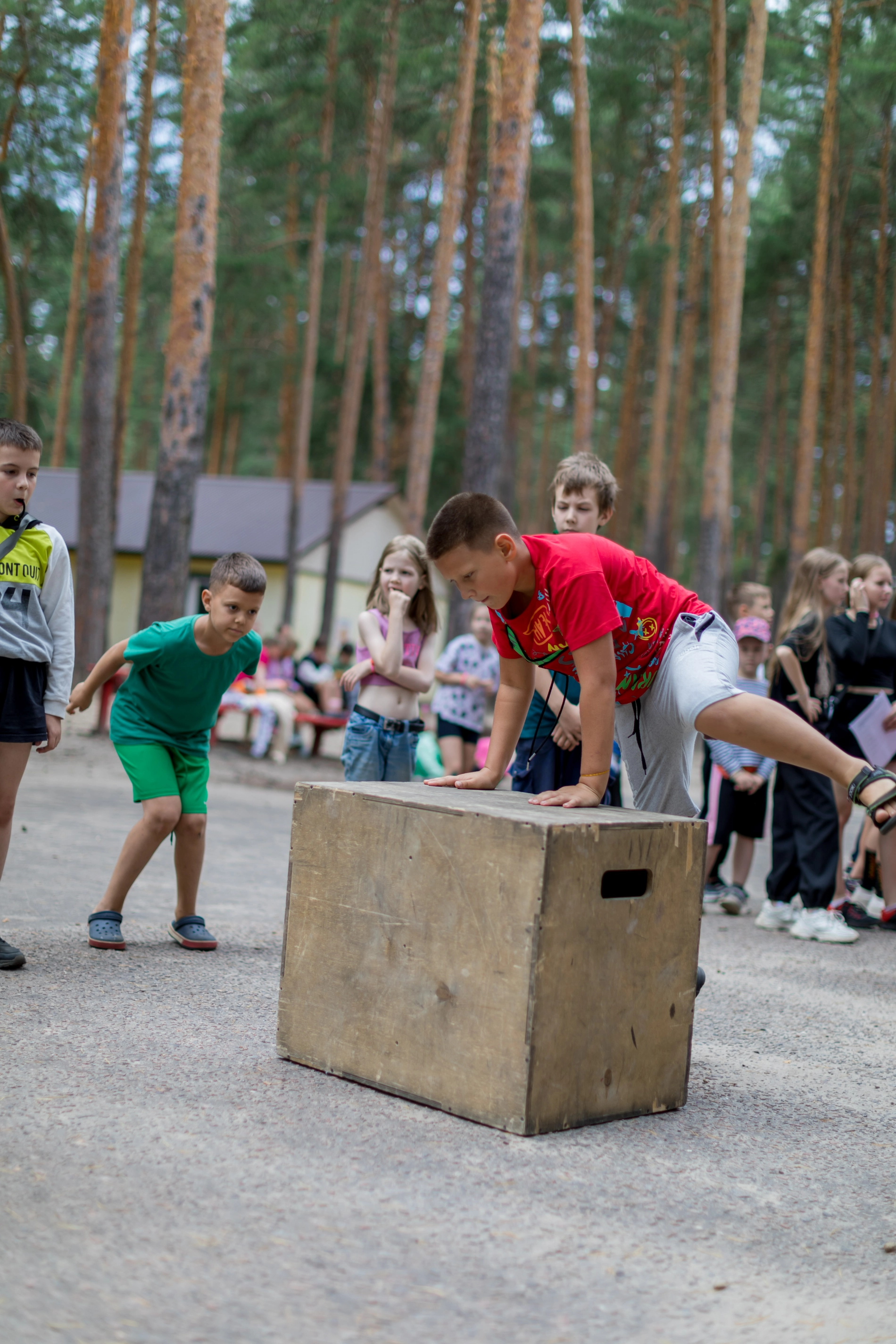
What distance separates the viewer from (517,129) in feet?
44.3

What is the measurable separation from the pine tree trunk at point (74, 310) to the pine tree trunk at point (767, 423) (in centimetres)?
1732

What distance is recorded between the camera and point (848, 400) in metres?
31.4

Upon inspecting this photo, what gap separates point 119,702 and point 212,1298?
3.33m

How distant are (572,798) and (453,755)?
14.8 feet

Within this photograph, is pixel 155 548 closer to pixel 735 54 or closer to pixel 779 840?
pixel 779 840

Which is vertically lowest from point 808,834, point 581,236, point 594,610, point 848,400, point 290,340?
point 808,834

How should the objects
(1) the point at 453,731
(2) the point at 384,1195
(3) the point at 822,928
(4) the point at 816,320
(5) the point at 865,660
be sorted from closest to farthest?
(2) the point at 384,1195
(3) the point at 822,928
(5) the point at 865,660
(1) the point at 453,731
(4) the point at 816,320

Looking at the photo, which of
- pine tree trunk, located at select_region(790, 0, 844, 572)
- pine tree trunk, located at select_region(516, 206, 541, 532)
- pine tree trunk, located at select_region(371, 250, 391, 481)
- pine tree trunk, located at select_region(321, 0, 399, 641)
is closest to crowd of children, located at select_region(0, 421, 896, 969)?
pine tree trunk, located at select_region(790, 0, 844, 572)

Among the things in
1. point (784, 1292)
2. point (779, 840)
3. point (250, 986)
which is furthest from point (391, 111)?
point (784, 1292)

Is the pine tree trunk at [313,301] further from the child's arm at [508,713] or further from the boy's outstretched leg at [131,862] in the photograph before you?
the child's arm at [508,713]

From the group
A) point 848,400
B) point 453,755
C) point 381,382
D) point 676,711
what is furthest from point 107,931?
point 848,400

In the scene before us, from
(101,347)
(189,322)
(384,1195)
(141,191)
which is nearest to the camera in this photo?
(384,1195)

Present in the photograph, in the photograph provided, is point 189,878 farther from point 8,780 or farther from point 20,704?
point 20,704

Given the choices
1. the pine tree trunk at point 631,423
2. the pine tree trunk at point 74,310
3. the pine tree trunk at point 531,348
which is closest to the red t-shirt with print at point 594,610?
the pine tree trunk at point 74,310
